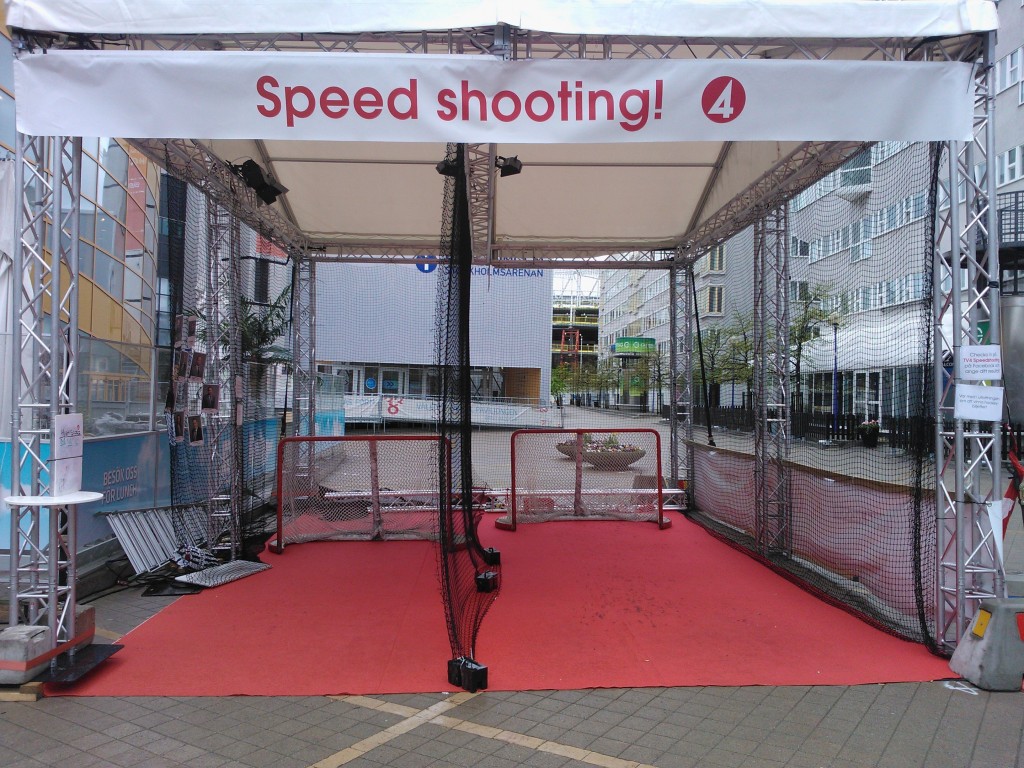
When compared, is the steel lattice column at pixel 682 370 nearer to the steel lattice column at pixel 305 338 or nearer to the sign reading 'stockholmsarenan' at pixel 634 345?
the steel lattice column at pixel 305 338

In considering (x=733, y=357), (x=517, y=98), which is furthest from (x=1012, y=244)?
(x=517, y=98)

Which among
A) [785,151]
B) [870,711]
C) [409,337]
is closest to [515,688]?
[870,711]

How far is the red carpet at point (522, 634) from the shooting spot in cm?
435

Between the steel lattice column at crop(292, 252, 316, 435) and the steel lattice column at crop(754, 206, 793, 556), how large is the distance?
5.98 metres

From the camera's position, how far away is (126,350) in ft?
23.1

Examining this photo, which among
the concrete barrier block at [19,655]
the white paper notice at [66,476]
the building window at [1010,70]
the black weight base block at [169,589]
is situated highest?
the building window at [1010,70]

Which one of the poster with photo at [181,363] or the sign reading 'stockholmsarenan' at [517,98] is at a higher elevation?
the sign reading 'stockholmsarenan' at [517,98]

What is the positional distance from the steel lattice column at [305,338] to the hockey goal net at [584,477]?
321cm

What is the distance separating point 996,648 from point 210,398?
6.92 metres

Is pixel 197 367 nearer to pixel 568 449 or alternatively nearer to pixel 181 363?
pixel 181 363

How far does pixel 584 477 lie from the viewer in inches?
367

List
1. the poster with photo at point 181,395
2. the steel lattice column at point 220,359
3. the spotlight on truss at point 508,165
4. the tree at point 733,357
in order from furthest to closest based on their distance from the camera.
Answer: the tree at point 733,357
the steel lattice column at point 220,359
the spotlight on truss at point 508,165
the poster with photo at point 181,395

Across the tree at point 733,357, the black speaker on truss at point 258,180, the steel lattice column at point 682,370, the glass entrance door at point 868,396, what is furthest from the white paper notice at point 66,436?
the tree at point 733,357

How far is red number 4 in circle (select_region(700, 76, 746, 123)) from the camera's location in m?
4.42
